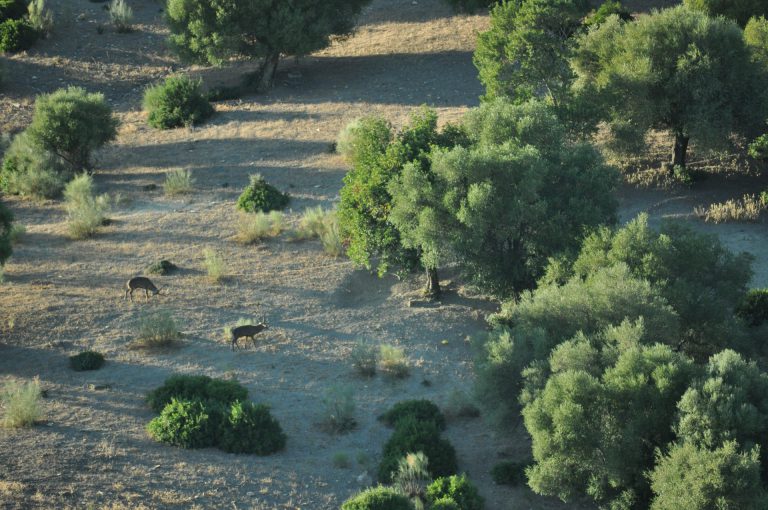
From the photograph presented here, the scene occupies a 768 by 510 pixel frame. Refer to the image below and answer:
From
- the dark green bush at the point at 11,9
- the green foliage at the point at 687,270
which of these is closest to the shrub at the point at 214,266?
the green foliage at the point at 687,270

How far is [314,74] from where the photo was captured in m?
43.1

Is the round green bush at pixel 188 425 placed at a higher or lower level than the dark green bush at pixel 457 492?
higher

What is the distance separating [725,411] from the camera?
56.8 ft

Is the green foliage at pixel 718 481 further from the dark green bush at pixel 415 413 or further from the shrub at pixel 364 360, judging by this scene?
the shrub at pixel 364 360

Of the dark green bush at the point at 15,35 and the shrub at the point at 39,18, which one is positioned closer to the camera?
the dark green bush at the point at 15,35

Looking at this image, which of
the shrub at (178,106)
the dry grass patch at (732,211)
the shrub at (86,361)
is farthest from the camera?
the shrub at (178,106)

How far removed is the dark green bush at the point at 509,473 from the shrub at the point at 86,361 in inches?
323

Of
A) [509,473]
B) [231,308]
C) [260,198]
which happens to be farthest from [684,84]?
[509,473]

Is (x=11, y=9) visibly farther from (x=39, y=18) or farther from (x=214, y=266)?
(x=214, y=266)

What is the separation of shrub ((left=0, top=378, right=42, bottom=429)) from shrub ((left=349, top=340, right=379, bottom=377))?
5.99 meters

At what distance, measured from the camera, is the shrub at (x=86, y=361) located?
22828 millimetres

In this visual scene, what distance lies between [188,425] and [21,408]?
2.93m

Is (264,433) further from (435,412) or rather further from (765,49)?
(765,49)

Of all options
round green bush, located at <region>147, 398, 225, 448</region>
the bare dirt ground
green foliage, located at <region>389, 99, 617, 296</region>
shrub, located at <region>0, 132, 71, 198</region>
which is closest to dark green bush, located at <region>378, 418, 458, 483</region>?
the bare dirt ground
